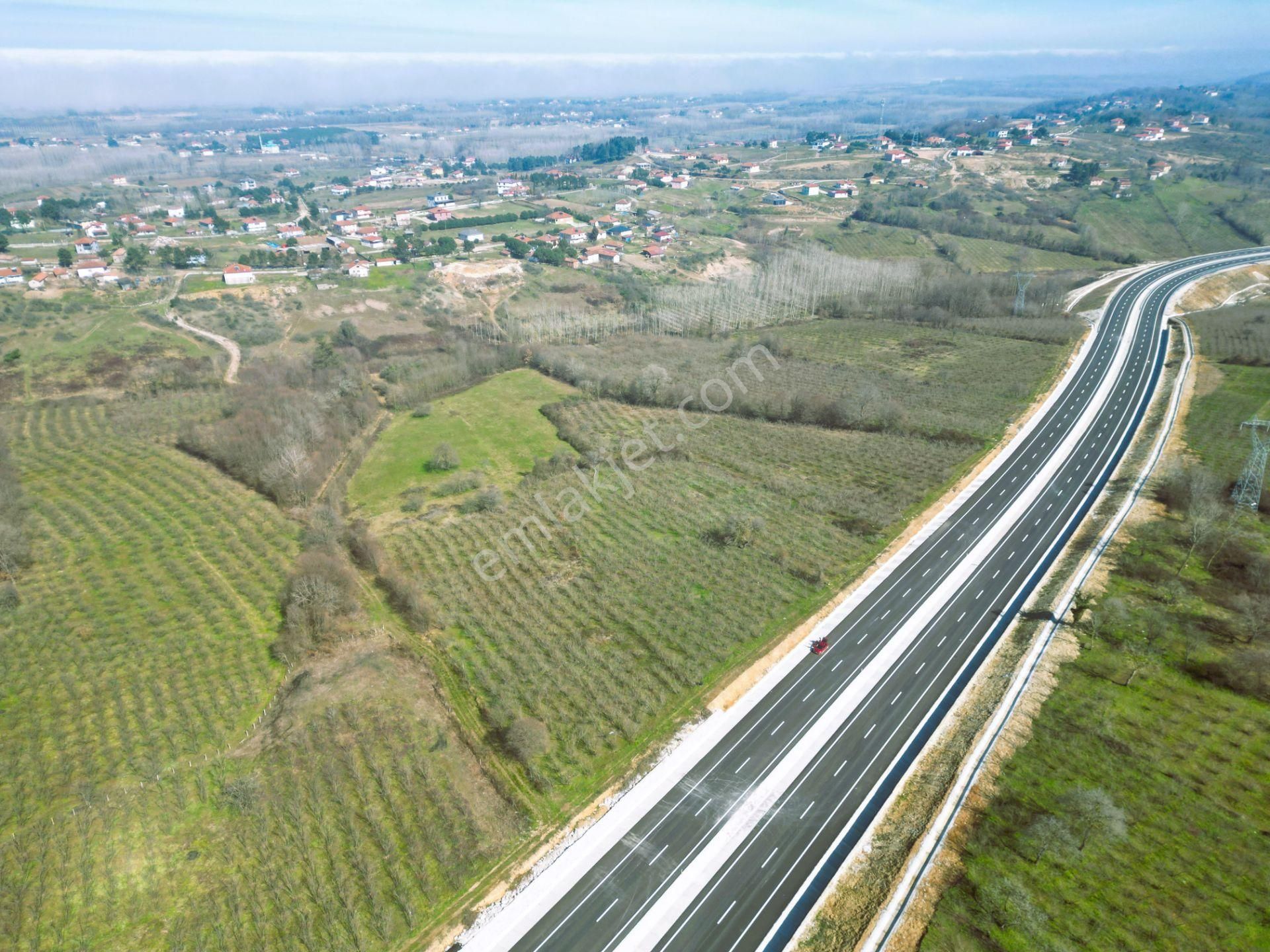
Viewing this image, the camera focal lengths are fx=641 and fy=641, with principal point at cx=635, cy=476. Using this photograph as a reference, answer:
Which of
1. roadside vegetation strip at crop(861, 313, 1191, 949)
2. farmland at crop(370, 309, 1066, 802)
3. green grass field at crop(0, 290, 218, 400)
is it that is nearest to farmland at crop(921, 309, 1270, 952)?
roadside vegetation strip at crop(861, 313, 1191, 949)

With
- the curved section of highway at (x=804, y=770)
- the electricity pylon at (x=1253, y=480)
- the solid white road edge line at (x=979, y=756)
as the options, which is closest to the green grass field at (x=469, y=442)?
the curved section of highway at (x=804, y=770)

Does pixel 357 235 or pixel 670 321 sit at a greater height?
pixel 357 235

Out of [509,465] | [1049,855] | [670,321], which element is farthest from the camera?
[670,321]

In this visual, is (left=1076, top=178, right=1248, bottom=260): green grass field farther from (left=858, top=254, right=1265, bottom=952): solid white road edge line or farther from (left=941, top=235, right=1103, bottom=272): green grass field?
(left=858, top=254, right=1265, bottom=952): solid white road edge line

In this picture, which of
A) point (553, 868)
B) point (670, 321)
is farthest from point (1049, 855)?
point (670, 321)

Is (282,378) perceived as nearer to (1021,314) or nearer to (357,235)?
(357,235)

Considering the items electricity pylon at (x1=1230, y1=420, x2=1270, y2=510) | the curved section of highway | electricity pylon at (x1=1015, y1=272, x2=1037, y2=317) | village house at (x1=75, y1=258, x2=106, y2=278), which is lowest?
the curved section of highway
